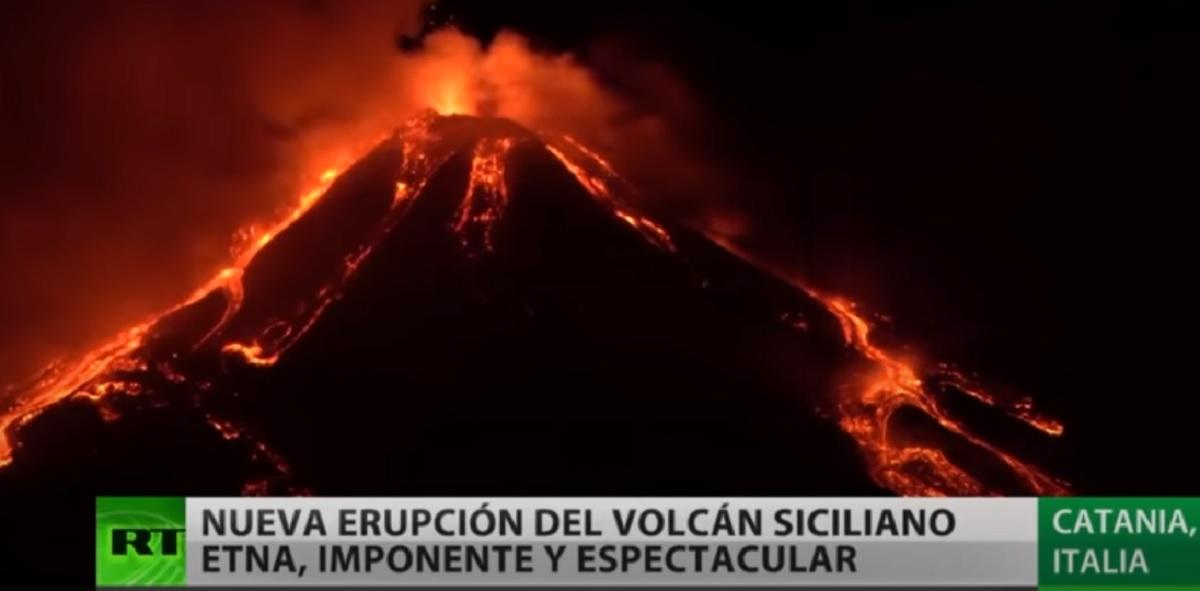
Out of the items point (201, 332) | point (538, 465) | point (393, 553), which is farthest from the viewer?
point (201, 332)

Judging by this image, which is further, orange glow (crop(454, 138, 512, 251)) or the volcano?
orange glow (crop(454, 138, 512, 251))

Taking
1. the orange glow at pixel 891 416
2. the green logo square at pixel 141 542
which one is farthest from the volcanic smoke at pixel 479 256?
the green logo square at pixel 141 542

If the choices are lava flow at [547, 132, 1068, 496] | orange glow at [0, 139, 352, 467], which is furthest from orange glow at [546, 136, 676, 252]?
orange glow at [0, 139, 352, 467]

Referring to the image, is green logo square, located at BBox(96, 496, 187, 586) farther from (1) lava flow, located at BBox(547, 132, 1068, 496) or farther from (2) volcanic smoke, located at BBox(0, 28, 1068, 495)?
(1) lava flow, located at BBox(547, 132, 1068, 496)

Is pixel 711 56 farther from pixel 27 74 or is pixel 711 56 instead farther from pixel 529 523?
pixel 27 74

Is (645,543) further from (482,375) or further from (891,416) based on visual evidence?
(891,416)

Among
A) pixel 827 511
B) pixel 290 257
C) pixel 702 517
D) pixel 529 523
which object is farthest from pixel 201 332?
pixel 827 511

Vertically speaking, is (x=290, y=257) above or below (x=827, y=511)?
above
